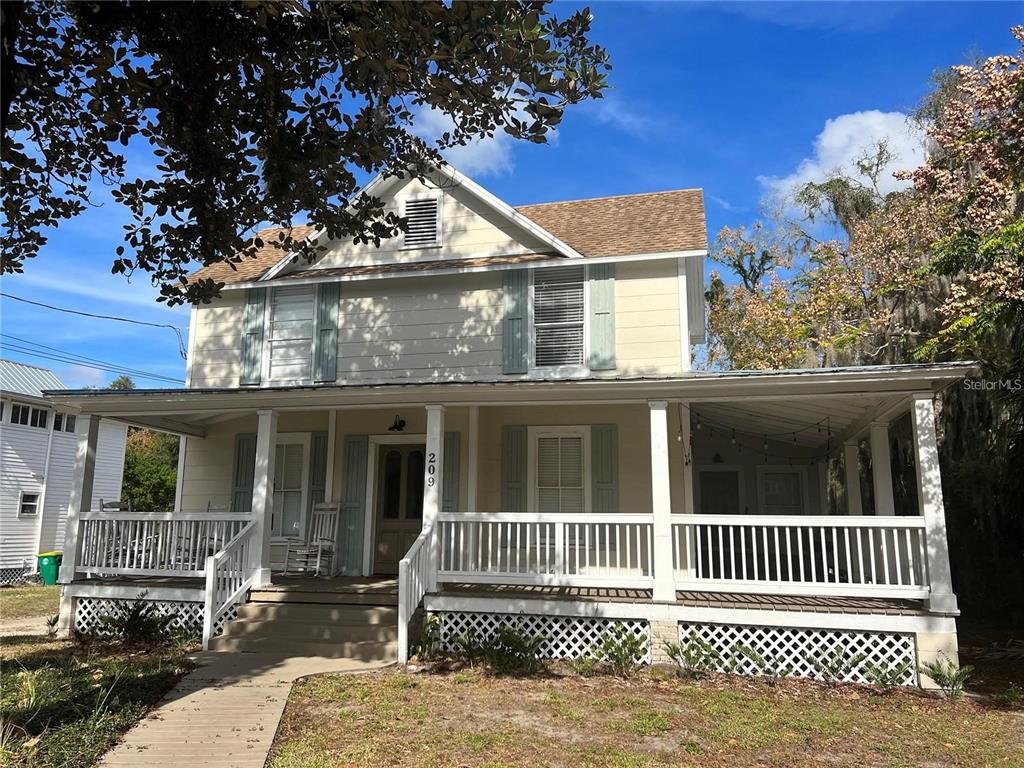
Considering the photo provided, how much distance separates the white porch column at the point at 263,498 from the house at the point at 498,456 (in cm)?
4

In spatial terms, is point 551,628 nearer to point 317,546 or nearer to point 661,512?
point 661,512

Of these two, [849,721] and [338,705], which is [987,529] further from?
[338,705]

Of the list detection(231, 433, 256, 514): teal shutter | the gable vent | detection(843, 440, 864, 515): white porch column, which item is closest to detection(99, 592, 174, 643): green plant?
detection(231, 433, 256, 514): teal shutter

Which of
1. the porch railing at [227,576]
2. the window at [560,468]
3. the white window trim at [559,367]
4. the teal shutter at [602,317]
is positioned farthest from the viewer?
the white window trim at [559,367]

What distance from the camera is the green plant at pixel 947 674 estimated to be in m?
7.48

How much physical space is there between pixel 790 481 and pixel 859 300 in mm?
6640

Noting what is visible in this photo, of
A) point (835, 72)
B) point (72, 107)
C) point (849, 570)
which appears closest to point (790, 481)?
point (849, 570)

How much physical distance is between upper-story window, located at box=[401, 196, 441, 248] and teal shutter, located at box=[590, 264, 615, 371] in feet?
9.27

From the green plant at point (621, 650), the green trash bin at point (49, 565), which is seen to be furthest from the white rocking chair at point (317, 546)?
the green trash bin at point (49, 565)

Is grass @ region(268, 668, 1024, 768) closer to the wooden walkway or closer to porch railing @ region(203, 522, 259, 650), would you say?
the wooden walkway

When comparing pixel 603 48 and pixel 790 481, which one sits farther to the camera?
pixel 790 481

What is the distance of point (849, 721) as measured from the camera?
258 inches

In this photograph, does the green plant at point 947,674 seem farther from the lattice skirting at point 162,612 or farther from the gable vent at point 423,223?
the gable vent at point 423,223

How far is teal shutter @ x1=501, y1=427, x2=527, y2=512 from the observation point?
1110 centimetres
